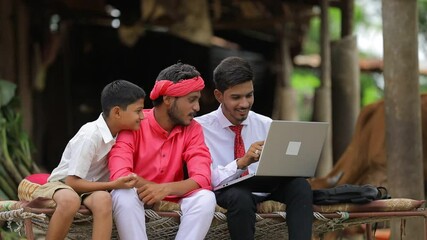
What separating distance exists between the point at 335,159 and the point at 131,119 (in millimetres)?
4798

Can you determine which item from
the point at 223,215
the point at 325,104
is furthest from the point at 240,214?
the point at 325,104

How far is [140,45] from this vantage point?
11.2m

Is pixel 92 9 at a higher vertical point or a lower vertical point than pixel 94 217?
higher

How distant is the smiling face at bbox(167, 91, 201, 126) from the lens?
15.4 feet

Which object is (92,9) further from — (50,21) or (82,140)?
(82,140)

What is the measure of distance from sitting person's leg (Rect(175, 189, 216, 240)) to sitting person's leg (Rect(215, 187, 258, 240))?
0.09 meters

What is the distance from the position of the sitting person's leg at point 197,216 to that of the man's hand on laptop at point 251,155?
0.25 m

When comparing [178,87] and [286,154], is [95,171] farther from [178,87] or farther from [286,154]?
[286,154]

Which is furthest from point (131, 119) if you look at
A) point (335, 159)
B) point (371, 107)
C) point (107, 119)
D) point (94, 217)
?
point (335, 159)

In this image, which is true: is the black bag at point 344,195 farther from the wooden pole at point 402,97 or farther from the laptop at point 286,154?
the wooden pole at point 402,97

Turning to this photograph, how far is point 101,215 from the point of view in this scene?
166 inches

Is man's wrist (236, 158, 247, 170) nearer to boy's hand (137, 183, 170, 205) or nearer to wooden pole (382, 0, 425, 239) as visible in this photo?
boy's hand (137, 183, 170, 205)

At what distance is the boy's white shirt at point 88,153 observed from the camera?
4.41m

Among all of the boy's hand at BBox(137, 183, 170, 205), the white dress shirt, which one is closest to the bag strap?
the white dress shirt
